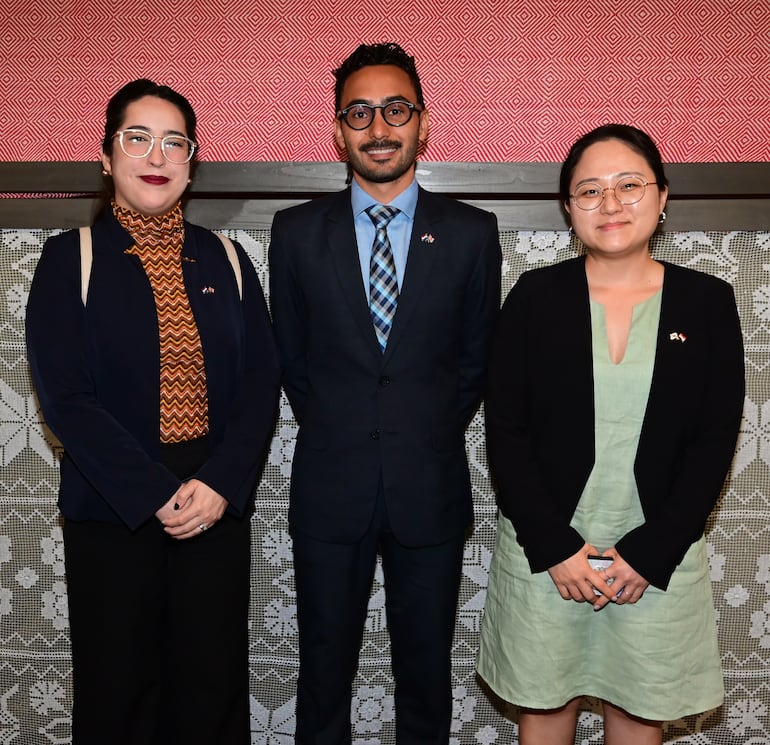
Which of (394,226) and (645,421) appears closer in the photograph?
(645,421)

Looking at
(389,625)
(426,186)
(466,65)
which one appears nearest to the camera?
(389,625)

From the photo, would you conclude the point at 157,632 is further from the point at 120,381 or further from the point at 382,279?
the point at 382,279

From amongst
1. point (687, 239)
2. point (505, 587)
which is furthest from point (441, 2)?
point (505, 587)

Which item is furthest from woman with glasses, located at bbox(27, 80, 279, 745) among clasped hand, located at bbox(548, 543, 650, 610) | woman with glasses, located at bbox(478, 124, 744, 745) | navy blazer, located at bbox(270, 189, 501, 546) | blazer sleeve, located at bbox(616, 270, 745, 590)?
blazer sleeve, located at bbox(616, 270, 745, 590)

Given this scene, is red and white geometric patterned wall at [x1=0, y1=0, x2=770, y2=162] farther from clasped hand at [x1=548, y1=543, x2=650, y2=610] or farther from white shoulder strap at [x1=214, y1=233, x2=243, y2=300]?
clasped hand at [x1=548, y1=543, x2=650, y2=610]

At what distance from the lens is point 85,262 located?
1.71 metres

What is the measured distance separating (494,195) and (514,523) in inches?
36.8

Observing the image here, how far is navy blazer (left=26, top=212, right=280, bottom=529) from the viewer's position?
5.41 ft

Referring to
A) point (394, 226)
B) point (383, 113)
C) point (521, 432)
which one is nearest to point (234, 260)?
point (394, 226)

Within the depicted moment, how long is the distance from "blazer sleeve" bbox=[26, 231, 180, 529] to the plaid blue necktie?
0.60m

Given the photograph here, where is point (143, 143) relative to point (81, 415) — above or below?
above

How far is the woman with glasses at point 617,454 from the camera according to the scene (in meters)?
1.65

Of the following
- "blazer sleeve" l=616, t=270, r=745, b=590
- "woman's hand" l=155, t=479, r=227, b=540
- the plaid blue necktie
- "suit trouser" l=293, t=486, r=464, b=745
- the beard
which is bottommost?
"suit trouser" l=293, t=486, r=464, b=745

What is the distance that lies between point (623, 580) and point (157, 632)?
1076mm
